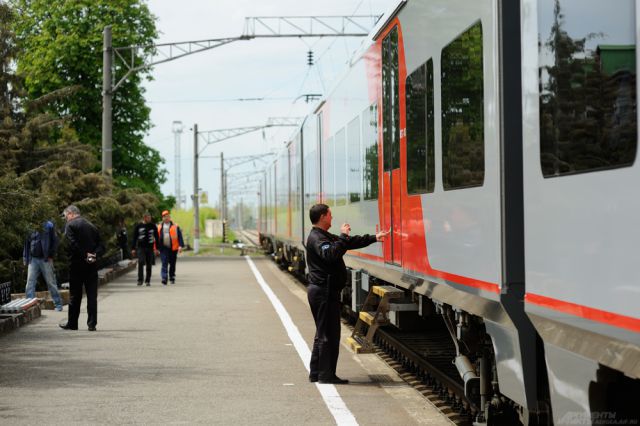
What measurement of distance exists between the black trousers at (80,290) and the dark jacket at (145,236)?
1012cm

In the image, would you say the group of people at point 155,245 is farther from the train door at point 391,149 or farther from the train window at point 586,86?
the train window at point 586,86

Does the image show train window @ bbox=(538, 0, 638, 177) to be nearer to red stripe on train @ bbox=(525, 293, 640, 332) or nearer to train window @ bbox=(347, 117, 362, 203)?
red stripe on train @ bbox=(525, 293, 640, 332)

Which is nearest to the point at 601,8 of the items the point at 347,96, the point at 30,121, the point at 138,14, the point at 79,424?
the point at 79,424

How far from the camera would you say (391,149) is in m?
→ 9.73

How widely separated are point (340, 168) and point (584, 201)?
9.82 meters

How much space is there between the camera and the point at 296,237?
23.6 meters

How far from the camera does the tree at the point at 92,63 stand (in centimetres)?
4288

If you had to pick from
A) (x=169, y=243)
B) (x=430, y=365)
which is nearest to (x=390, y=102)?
(x=430, y=365)

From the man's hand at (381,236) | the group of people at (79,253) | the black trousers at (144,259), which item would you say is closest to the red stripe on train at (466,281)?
the man's hand at (381,236)

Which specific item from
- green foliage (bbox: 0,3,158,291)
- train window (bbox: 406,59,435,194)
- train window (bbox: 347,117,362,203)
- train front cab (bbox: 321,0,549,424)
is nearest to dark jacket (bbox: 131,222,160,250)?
green foliage (bbox: 0,3,158,291)

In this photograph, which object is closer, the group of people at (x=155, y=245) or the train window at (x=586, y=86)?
the train window at (x=586, y=86)

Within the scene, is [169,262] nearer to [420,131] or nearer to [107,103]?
[107,103]

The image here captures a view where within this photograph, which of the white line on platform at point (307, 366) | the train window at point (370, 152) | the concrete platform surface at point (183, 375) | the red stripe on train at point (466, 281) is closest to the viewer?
the red stripe on train at point (466, 281)

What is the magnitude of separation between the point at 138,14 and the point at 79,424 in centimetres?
3845
